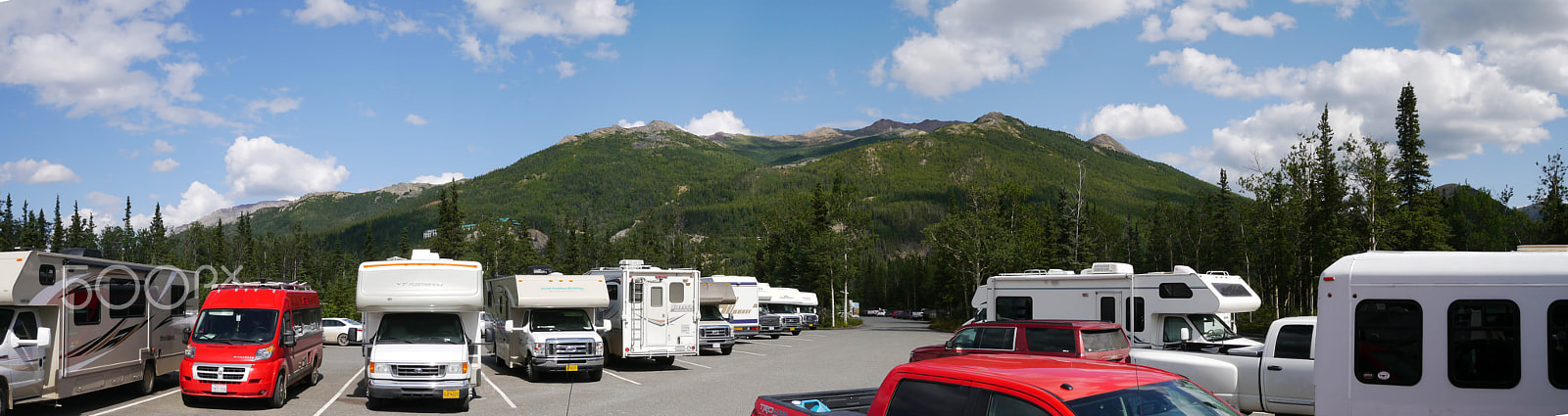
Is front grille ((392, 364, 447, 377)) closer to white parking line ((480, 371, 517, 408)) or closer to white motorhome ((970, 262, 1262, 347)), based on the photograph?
white parking line ((480, 371, 517, 408))

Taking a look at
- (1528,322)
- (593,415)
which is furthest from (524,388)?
(1528,322)

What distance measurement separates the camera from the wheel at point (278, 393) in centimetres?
1477

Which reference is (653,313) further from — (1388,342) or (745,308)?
(1388,342)

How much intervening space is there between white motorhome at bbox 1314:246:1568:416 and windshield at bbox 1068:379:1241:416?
378cm

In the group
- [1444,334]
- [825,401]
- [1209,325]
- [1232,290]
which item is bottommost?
[1209,325]

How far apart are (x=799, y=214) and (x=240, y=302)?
57.4 metres

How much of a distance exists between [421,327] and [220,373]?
313 cm

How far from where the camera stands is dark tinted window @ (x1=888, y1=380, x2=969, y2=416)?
17.1 feet

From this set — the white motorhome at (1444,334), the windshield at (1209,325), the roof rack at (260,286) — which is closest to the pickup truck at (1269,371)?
the white motorhome at (1444,334)

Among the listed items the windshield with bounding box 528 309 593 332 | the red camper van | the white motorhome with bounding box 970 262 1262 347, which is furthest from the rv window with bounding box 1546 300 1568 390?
the windshield with bounding box 528 309 593 332

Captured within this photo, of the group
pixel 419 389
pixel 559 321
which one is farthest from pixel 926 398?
pixel 559 321

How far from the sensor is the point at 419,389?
1466cm

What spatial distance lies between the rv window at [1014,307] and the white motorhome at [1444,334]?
14.0m

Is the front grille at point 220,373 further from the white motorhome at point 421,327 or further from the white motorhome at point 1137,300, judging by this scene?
the white motorhome at point 1137,300
